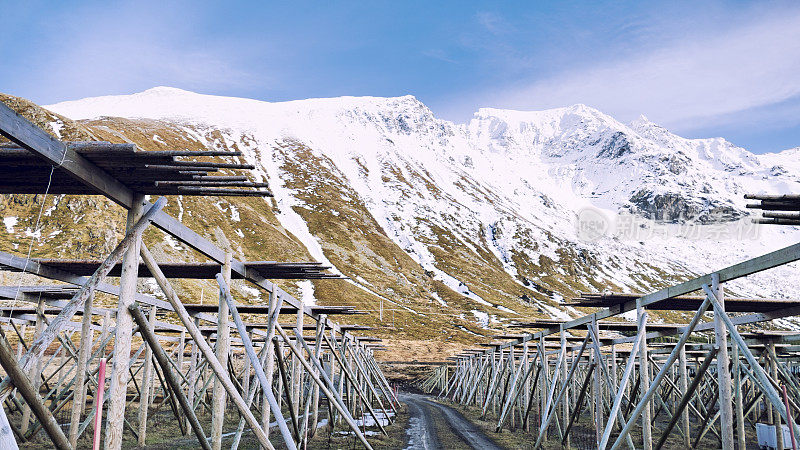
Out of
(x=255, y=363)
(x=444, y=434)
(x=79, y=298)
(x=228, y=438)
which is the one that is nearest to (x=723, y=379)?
(x=255, y=363)

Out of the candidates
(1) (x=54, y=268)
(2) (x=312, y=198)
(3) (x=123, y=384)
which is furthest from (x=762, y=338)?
(2) (x=312, y=198)

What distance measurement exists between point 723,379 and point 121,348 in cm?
1033

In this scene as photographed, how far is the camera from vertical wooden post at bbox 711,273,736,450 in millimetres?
9328

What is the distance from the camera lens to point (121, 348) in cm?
707

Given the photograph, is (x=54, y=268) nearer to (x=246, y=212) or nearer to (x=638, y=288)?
(x=246, y=212)

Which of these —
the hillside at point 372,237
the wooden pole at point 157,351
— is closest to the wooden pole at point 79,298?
the wooden pole at point 157,351

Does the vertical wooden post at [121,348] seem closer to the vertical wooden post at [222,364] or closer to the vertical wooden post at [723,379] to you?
the vertical wooden post at [222,364]

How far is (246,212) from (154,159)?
354ft

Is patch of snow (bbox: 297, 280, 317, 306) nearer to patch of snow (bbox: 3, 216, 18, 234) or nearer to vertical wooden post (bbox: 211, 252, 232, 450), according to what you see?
patch of snow (bbox: 3, 216, 18, 234)

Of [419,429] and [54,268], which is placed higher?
[54,268]

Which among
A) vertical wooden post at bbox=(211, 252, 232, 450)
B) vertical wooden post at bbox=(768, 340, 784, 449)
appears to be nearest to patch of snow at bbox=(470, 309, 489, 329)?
vertical wooden post at bbox=(768, 340, 784, 449)

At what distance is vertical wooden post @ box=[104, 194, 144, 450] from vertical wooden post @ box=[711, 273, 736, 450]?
9945 mm

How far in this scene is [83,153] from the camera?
20.5 feet

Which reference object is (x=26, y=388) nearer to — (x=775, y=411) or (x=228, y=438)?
(x=228, y=438)
